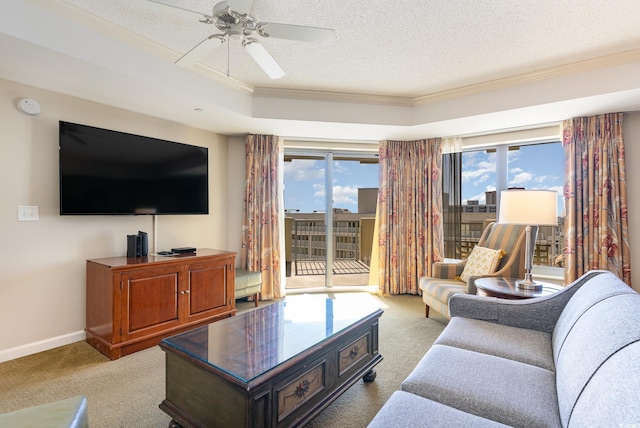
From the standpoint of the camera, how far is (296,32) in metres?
1.84

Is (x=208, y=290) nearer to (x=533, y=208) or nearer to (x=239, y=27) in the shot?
(x=239, y=27)

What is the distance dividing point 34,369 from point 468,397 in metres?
2.92

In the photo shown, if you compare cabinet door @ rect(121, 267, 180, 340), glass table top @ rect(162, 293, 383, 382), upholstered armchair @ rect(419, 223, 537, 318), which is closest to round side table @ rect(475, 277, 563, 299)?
upholstered armchair @ rect(419, 223, 537, 318)

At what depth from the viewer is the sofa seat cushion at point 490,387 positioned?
1152mm

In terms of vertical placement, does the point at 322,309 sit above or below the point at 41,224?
below

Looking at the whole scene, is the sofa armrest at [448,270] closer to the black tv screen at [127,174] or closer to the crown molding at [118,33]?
the black tv screen at [127,174]

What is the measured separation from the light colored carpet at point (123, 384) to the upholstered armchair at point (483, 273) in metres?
0.45

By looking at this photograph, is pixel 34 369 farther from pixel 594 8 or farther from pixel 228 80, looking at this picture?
pixel 594 8

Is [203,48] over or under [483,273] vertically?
over

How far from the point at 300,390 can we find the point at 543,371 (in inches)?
44.7

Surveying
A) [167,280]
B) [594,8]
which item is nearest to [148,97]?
[167,280]

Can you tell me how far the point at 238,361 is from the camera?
1.49 meters

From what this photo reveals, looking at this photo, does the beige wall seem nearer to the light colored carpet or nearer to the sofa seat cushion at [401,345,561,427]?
the light colored carpet

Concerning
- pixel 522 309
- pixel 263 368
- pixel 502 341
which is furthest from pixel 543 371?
pixel 263 368
